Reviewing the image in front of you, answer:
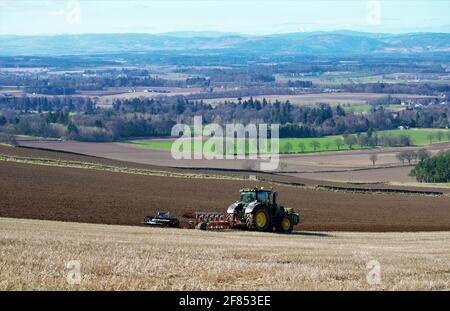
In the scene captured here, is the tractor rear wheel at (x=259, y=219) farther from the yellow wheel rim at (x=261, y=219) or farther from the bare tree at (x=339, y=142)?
the bare tree at (x=339, y=142)

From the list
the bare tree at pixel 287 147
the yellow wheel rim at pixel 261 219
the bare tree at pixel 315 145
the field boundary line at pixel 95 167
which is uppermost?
the yellow wheel rim at pixel 261 219

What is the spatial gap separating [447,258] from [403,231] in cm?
1539

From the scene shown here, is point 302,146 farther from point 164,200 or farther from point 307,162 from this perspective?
point 164,200

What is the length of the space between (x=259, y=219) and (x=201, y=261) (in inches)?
584

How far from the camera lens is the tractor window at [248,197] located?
3309 centimetres

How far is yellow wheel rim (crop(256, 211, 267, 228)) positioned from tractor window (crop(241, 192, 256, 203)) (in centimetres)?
95

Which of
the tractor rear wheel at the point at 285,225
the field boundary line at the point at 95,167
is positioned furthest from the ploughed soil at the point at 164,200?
the field boundary line at the point at 95,167

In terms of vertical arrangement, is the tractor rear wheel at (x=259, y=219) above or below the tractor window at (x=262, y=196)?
below

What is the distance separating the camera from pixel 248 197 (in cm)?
3325

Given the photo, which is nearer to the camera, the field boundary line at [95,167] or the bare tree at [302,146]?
the field boundary line at [95,167]

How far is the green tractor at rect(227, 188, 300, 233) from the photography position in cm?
3216

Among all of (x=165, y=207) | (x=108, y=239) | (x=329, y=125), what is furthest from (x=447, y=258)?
(x=329, y=125)
